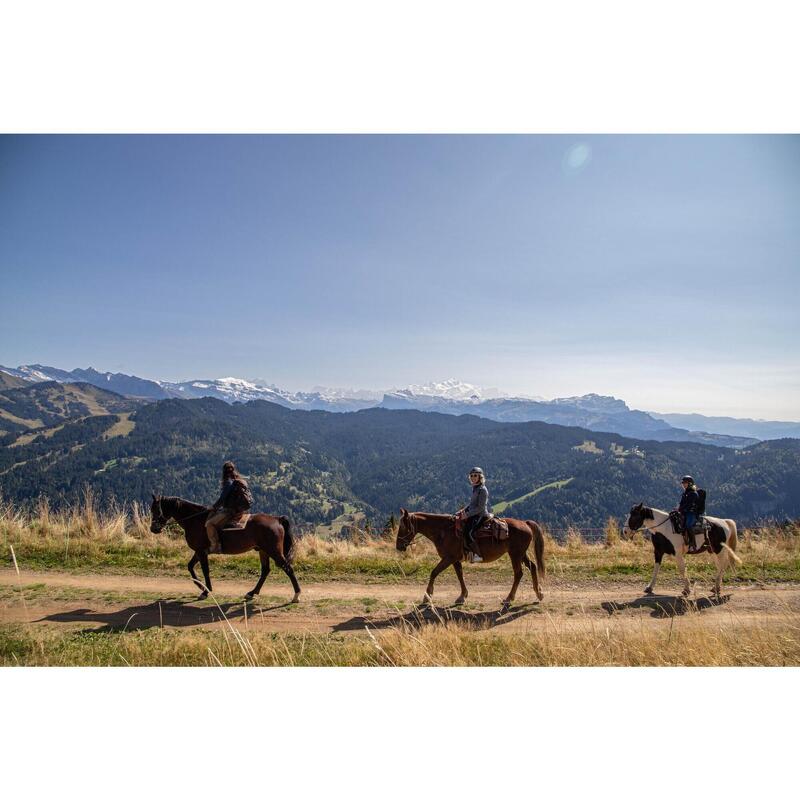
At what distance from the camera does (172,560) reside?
12430mm

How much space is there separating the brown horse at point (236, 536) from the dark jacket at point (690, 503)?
31.2ft

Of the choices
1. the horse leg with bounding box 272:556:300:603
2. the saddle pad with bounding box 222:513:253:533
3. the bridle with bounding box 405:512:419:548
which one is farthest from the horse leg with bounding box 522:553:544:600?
the saddle pad with bounding box 222:513:253:533

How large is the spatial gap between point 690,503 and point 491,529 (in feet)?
16.8

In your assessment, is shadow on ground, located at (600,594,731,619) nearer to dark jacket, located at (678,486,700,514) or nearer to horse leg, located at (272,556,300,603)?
dark jacket, located at (678,486,700,514)

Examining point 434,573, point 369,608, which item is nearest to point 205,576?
point 369,608

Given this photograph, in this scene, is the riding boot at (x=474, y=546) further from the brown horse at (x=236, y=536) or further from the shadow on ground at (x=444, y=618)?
the brown horse at (x=236, y=536)

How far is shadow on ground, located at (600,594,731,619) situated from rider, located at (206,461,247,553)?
8.51 meters

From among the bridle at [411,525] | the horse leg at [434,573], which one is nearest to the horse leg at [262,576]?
the bridle at [411,525]

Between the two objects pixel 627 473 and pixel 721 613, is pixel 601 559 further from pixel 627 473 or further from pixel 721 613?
pixel 627 473

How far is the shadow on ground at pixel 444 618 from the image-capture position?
8.46 metres

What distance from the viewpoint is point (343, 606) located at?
963 cm

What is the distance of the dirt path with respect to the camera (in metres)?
8.45

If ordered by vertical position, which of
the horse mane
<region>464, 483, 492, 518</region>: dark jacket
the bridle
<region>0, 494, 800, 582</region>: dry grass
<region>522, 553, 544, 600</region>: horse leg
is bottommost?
<region>0, 494, 800, 582</region>: dry grass

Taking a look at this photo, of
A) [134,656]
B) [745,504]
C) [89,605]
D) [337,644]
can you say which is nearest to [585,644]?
[337,644]
